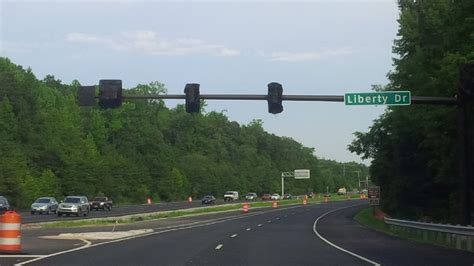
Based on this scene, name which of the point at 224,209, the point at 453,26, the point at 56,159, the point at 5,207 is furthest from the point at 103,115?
the point at 453,26

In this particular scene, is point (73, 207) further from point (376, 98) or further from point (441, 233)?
point (376, 98)

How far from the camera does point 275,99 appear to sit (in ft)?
86.5

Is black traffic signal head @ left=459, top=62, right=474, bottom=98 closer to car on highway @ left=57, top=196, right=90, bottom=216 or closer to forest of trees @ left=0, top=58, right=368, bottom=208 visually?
car on highway @ left=57, top=196, right=90, bottom=216

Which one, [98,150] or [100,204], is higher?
[98,150]

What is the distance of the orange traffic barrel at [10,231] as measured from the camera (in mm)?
19828

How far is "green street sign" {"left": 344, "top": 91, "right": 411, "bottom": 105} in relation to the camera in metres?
27.0

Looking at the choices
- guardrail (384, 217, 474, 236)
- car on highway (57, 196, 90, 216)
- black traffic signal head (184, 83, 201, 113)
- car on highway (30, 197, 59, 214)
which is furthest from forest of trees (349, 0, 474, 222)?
car on highway (30, 197, 59, 214)

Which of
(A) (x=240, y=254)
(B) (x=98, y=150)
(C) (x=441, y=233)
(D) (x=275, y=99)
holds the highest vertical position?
(B) (x=98, y=150)

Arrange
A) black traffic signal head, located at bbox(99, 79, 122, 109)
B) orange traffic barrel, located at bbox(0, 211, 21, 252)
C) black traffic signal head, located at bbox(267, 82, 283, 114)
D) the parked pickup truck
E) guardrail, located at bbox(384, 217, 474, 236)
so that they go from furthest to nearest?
the parked pickup truck, black traffic signal head, located at bbox(99, 79, 122, 109), black traffic signal head, located at bbox(267, 82, 283, 114), guardrail, located at bbox(384, 217, 474, 236), orange traffic barrel, located at bbox(0, 211, 21, 252)

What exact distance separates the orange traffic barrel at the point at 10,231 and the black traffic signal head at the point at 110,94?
24.5 ft

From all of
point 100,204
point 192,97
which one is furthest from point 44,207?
point 192,97

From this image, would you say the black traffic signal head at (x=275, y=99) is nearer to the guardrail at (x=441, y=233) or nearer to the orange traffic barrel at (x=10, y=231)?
the guardrail at (x=441, y=233)

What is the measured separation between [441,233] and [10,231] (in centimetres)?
1638

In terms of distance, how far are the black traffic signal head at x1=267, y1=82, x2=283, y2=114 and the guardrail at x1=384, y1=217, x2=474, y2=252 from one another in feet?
24.1
